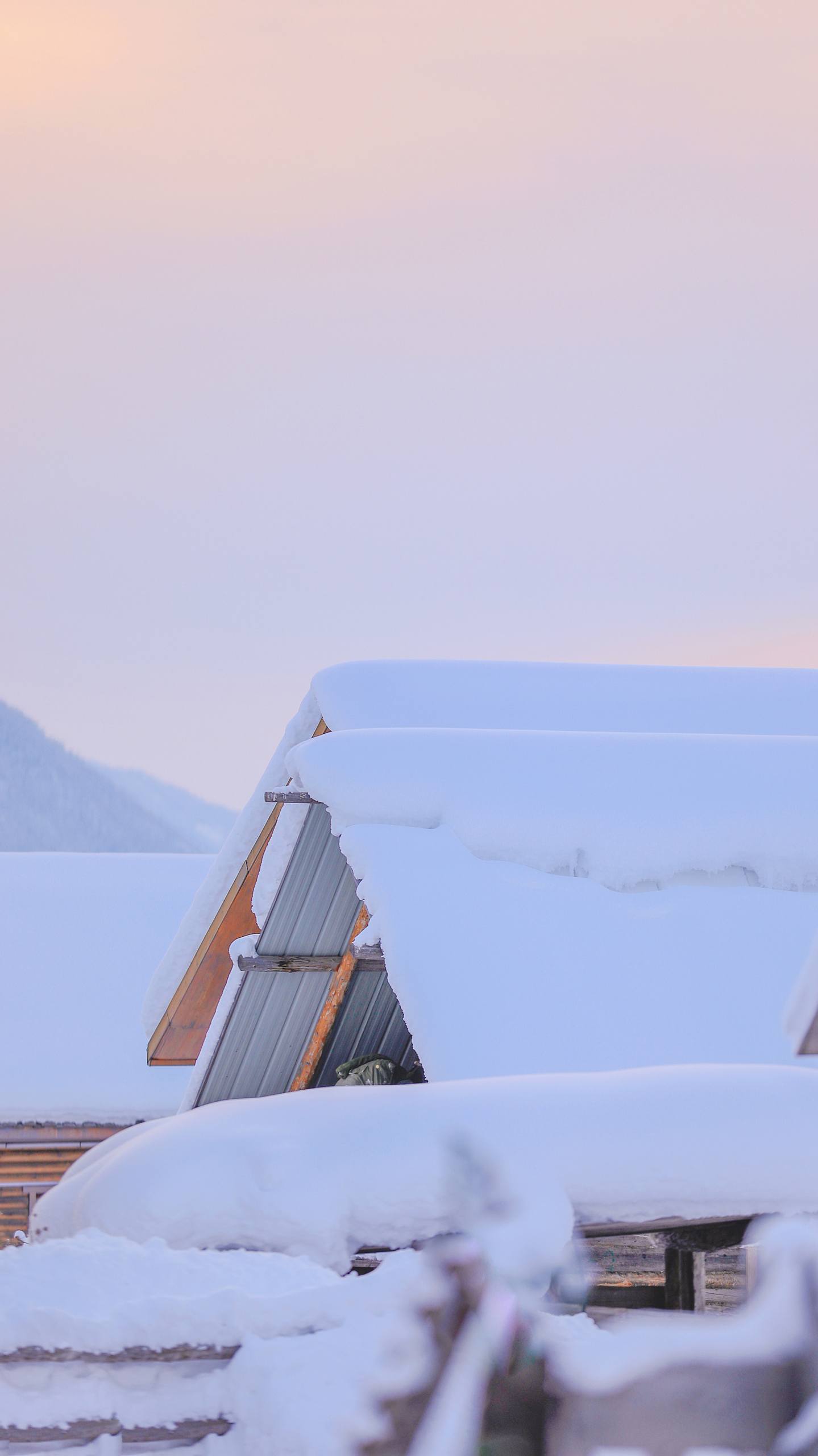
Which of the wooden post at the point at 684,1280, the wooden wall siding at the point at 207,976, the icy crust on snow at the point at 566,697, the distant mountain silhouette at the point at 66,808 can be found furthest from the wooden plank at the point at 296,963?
the distant mountain silhouette at the point at 66,808

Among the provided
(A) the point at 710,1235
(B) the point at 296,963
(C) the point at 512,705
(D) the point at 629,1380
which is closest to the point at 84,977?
(B) the point at 296,963

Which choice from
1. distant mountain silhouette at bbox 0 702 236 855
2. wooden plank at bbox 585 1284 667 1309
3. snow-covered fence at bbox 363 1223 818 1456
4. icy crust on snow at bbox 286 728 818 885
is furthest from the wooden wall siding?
distant mountain silhouette at bbox 0 702 236 855

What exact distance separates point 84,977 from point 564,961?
10.7 m

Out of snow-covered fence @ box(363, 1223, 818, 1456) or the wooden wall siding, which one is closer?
snow-covered fence @ box(363, 1223, 818, 1456)

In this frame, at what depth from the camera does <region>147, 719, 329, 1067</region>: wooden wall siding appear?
834 cm

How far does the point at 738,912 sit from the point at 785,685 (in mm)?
3262

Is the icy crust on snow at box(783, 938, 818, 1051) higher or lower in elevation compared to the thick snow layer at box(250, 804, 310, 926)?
lower

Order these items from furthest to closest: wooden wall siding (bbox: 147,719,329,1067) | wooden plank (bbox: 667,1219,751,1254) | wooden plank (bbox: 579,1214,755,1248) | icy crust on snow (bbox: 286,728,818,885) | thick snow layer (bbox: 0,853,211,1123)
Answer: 1. thick snow layer (bbox: 0,853,211,1123)
2. wooden wall siding (bbox: 147,719,329,1067)
3. icy crust on snow (bbox: 286,728,818,885)
4. wooden plank (bbox: 667,1219,751,1254)
5. wooden plank (bbox: 579,1214,755,1248)

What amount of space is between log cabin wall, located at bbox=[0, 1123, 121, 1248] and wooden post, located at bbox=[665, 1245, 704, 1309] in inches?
338

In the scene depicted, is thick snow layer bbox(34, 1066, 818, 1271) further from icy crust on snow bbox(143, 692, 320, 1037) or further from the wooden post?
icy crust on snow bbox(143, 692, 320, 1037)

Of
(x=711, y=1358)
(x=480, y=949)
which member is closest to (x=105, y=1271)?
(x=711, y=1358)

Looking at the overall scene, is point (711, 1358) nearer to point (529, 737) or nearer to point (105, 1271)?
point (105, 1271)

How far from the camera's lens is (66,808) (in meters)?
122

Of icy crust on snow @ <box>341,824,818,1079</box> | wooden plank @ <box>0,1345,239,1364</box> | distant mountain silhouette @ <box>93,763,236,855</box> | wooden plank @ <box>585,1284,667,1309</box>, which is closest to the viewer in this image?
wooden plank @ <box>0,1345,239,1364</box>
